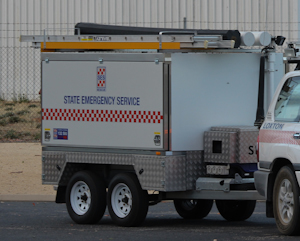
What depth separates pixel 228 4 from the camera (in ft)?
84.5

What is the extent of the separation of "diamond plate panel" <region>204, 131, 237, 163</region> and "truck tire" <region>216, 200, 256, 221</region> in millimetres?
1427

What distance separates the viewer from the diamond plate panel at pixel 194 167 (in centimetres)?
1072

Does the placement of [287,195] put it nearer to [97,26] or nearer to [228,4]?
[97,26]

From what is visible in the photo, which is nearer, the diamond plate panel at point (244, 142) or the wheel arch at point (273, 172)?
the wheel arch at point (273, 172)

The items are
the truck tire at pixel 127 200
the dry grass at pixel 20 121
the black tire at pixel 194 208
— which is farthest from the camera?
the dry grass at pixel 20 121

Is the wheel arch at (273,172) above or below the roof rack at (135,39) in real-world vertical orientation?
below

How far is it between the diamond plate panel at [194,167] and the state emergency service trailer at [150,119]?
1 centimetres

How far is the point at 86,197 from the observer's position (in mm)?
11547

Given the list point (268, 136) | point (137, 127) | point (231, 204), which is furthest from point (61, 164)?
point (268, 136)

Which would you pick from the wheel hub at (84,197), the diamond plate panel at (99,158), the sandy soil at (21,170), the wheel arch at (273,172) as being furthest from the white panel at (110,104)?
the sandy soil at (21,170)

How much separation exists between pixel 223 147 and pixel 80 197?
7.66ft

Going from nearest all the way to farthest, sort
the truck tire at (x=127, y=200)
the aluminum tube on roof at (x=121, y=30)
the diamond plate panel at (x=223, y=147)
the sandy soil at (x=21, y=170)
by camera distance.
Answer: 1. the diamond plate panel at (x=223, y=147)
2. the truck tire at (x=127, y=200)
3. the aluminum tube on roof at (x=121, y=30)
4. the sandy soil at (x=21, y=170)

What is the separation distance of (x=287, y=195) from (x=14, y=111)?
16136 millimetres

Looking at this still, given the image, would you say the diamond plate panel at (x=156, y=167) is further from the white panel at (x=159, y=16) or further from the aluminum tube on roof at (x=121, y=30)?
the white panel at (x=159, y=16)
